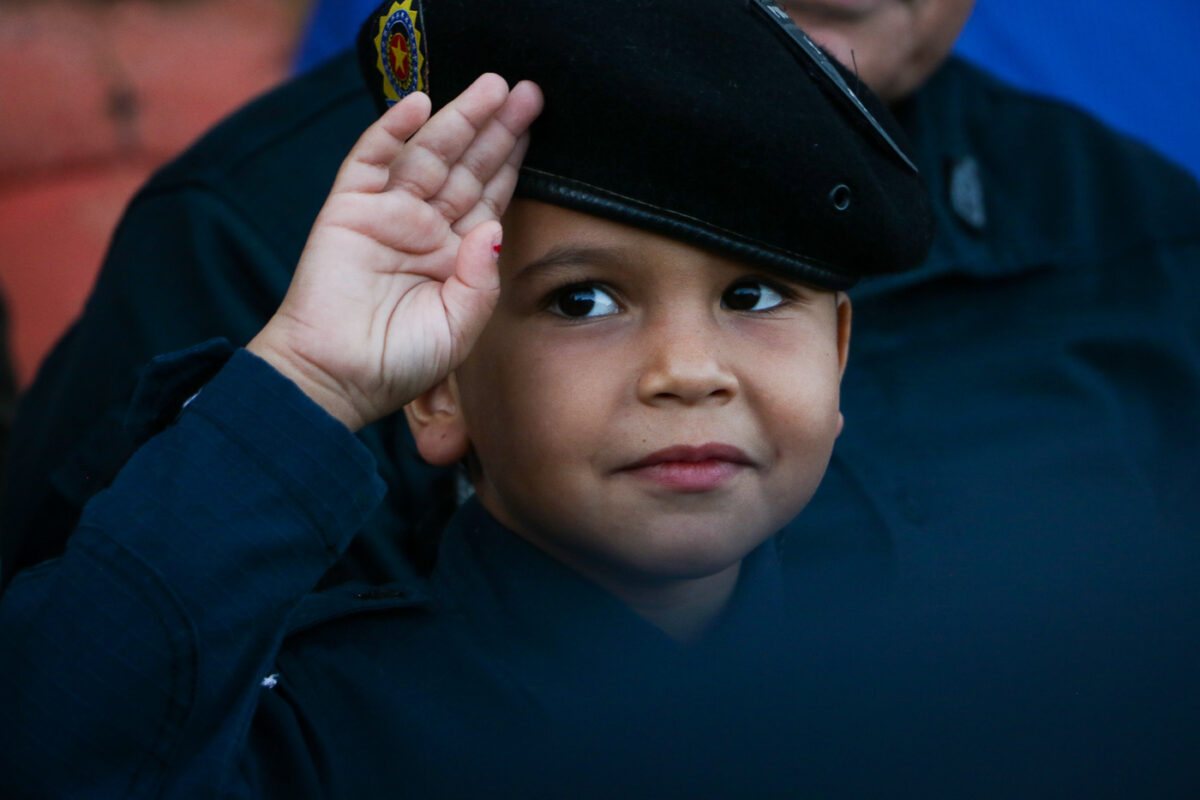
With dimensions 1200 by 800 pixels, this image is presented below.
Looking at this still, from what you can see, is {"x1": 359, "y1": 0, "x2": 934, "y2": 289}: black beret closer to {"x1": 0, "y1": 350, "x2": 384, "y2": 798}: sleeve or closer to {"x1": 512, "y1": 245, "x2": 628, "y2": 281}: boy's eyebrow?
{"x1": 512, "y1": 245, "x2": 628, "y2": 281}: boy's eyebrow

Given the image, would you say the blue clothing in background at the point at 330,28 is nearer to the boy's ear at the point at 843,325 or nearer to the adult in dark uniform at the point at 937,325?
the adult in dark uniform at the point at 937,325

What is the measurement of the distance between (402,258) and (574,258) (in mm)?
111

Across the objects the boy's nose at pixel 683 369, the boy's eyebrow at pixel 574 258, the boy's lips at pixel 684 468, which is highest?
the boy's eyebrow at pixel 574 258

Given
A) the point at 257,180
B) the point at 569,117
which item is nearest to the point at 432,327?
the point at 569,117

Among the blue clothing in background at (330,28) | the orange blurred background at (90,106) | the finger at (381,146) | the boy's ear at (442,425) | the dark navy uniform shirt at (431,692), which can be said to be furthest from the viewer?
the orange blurred background at (90,106)

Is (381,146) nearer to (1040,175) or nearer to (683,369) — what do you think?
(683,369)

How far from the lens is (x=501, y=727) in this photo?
878 millimetres

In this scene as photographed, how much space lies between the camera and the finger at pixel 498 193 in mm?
876

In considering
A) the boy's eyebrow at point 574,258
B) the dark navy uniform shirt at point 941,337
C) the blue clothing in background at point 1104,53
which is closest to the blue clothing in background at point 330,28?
the blue clothing in background at point 1104,53

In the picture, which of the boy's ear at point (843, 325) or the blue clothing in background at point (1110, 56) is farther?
the blue clothing in background at point (1110, 56)

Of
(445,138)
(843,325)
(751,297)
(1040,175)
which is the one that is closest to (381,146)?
(445,138)

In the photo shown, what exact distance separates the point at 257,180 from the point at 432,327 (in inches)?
17.8

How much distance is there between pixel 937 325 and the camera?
53.4 inches

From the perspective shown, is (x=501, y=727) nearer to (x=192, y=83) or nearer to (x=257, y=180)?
(x=257, y=180)
